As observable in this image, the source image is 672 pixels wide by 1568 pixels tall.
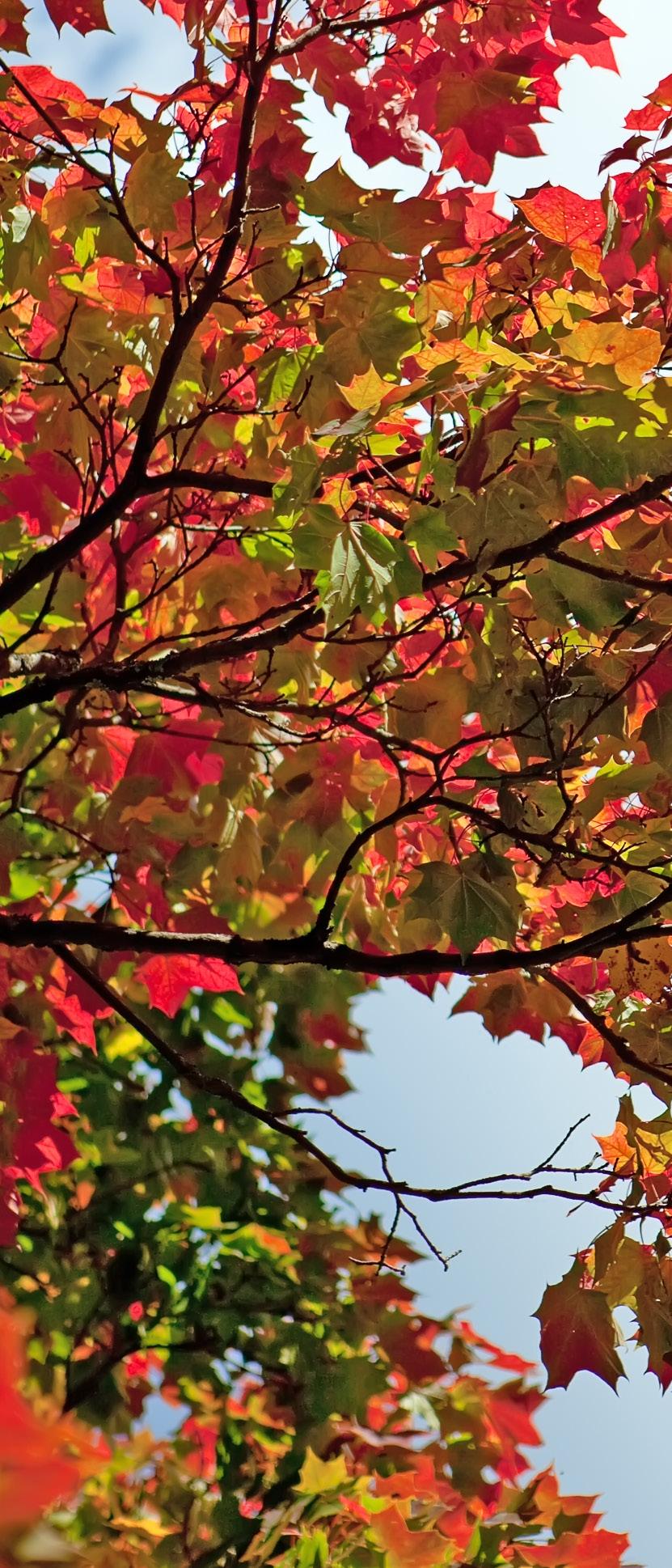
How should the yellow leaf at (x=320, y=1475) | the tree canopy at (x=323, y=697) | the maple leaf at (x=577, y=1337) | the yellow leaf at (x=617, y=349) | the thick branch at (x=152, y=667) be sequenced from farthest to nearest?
1. the yellow leaf at (x=320, y=1475)
2. the thick branch at (x=152, y=667)
3. the maple leaf at (x=577, y=1337)
4. the tree canopy at (x=323, y=697)
5. the yellow leaf at (x=617, y=349)

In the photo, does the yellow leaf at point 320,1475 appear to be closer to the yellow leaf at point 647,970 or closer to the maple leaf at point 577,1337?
the maple leaf at point 577,1337

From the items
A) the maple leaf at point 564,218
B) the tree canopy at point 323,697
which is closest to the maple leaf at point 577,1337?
the tree canopy at point 323,697

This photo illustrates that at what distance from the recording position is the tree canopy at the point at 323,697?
170 cm

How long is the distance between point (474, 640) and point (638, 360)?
20.2 inches

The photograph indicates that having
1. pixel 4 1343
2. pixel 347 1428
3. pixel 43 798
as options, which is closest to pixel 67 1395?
pixel 347 1428

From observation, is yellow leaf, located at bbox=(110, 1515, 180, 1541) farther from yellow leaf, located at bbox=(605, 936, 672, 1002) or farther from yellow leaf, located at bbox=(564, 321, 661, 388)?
yellow leaf, located at bbox=(564, 321, 661, 388)

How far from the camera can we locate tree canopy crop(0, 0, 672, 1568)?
1.70 metres

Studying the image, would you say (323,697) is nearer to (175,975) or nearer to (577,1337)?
(175,975)

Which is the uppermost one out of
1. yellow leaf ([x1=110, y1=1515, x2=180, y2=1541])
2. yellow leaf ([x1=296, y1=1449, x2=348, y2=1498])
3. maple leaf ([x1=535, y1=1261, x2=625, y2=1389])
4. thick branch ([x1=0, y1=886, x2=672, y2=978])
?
thick branch ([x1=0, y1=886, x2=672, y2=978])

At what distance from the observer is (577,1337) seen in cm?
199

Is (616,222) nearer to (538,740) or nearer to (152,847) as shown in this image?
(538,740)

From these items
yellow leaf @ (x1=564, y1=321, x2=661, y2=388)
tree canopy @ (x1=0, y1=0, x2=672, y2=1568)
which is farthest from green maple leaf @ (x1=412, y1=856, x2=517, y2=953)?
yellow leaf @ (x1=564, y1=321, x2=661, y2=388)

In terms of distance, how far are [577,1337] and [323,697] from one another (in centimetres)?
136

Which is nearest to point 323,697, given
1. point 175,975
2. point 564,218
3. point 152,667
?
point 152,667
